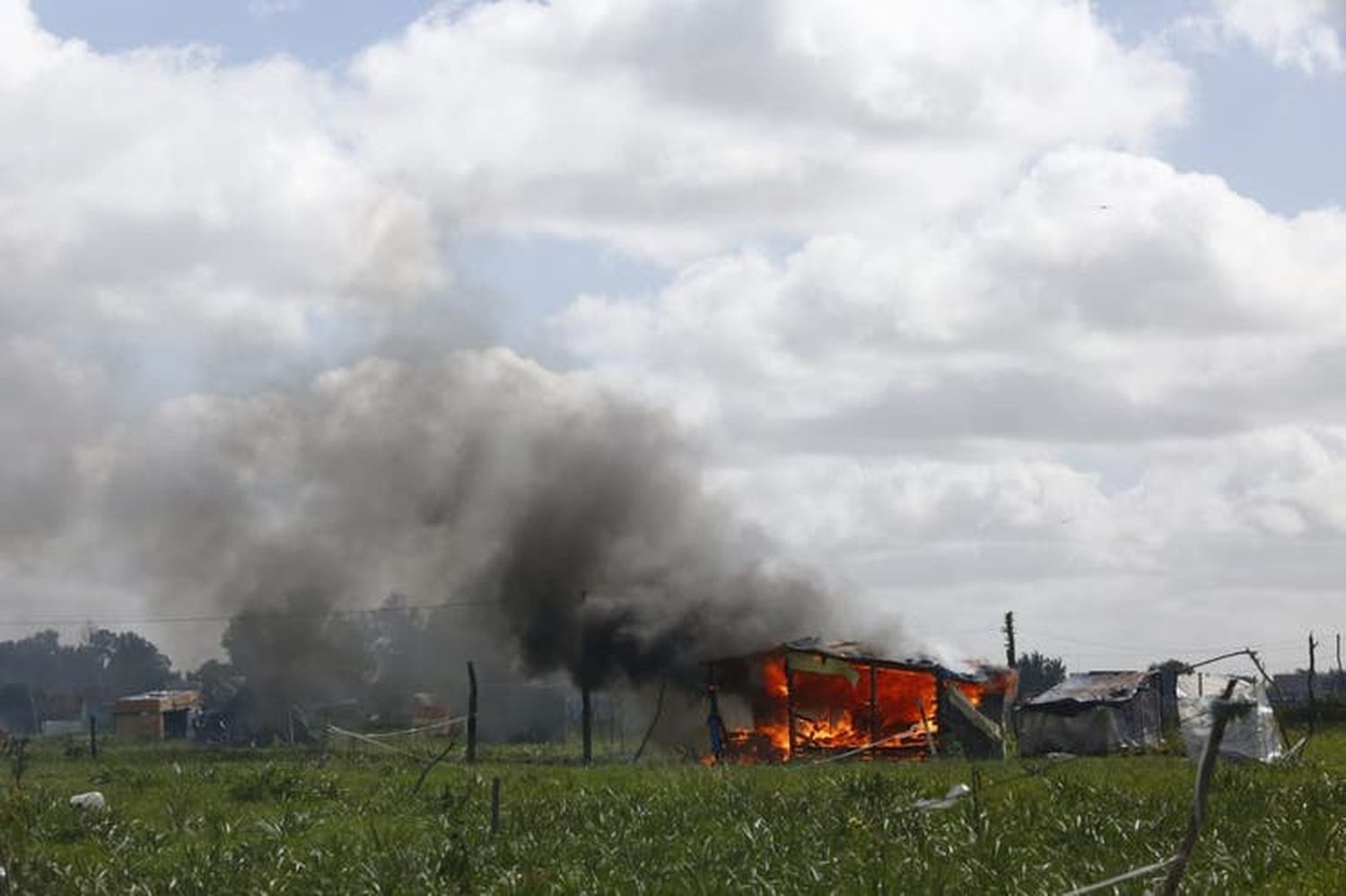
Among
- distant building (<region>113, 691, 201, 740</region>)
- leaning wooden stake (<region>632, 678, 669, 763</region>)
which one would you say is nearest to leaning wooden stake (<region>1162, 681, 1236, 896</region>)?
leaning wooden stake (<region>632, 678, 669, 763</region>)

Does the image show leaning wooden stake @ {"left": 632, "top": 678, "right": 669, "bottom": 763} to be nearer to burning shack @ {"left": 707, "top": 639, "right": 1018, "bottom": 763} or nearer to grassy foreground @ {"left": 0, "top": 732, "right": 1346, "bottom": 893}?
burning shack @ {"left": 707, "top": 639, "right": 1018, "bottom": 763}

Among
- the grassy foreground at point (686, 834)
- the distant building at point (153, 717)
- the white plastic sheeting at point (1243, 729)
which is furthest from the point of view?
the distant building at point (153, 717)

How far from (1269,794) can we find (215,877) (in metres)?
16.1

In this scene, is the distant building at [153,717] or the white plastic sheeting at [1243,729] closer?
the white plastic sheeting at [1243,729]

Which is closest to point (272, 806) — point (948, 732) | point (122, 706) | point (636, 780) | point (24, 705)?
point (636, 780)

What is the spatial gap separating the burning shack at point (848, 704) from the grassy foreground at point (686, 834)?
52.3 ft

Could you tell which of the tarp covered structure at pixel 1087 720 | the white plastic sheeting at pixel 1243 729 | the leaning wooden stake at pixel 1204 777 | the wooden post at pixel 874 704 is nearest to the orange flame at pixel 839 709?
the wooden post at pixel 874 704

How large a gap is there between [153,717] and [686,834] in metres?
88.1

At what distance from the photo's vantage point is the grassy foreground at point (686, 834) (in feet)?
66.9

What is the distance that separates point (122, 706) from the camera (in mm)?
107688

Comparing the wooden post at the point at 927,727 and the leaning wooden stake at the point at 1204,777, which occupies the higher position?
the leaning wooden stake at the point at 1204,777

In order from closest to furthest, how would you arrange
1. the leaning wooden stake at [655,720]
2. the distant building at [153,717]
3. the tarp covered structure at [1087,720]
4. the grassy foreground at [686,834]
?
1. the grassy foreground at [686,834]
2. the tarp covered structure at [1087,720]
3. the leaning wooden stake at [655,720]
4. the distant building at [153,717]

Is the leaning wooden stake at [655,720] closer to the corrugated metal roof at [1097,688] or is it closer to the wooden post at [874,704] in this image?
the wooden post at [874,704]

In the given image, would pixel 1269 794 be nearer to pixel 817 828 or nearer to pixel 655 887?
pixel 817 828
